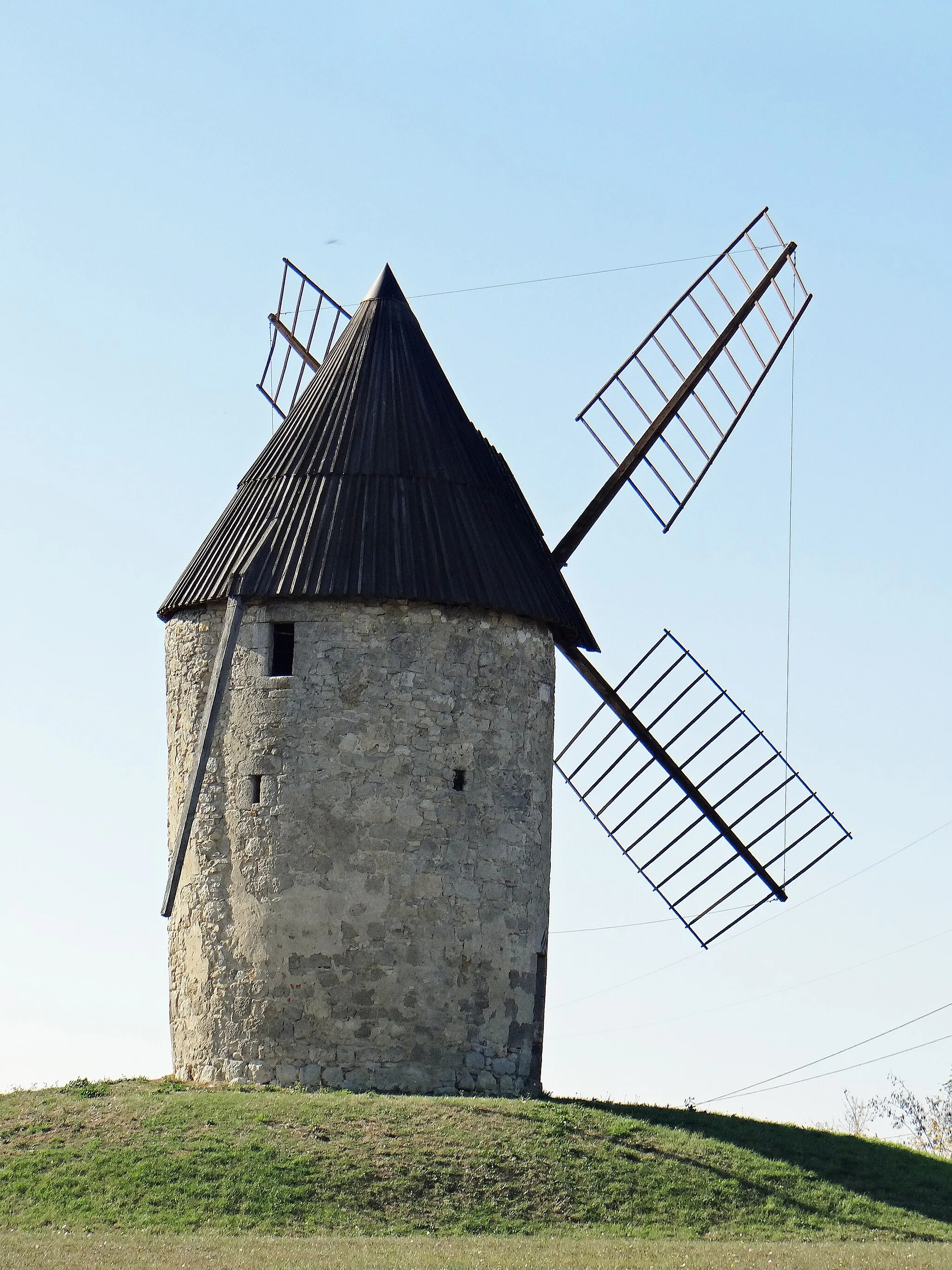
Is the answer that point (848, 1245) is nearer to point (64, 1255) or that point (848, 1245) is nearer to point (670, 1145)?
point (670, 1145)

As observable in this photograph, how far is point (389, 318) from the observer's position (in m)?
25.4

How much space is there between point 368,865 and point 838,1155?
5756mm

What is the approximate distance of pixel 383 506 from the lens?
23.2m

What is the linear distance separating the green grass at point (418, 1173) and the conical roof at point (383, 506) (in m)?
5.47

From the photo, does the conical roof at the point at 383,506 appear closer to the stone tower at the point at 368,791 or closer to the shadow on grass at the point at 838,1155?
the stone tower at the point at 368,791

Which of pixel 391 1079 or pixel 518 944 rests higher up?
pixel 518 944

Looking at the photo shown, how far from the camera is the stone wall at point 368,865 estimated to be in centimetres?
2188

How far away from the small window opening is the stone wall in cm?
11

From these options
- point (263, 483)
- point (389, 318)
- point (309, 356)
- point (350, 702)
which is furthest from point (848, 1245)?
point (309, 356)

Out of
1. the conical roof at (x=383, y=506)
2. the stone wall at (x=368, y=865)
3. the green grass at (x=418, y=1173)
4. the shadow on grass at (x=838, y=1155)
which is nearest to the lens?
the green grass at (x=418, y=1173)

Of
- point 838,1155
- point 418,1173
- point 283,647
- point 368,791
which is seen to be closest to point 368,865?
point 368,791

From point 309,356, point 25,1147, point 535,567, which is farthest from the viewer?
point 309,356

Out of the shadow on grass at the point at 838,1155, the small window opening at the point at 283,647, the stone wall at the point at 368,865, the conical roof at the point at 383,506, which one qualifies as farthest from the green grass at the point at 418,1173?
the conical roof at the point at 383,506

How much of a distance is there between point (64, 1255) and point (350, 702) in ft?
24.8
